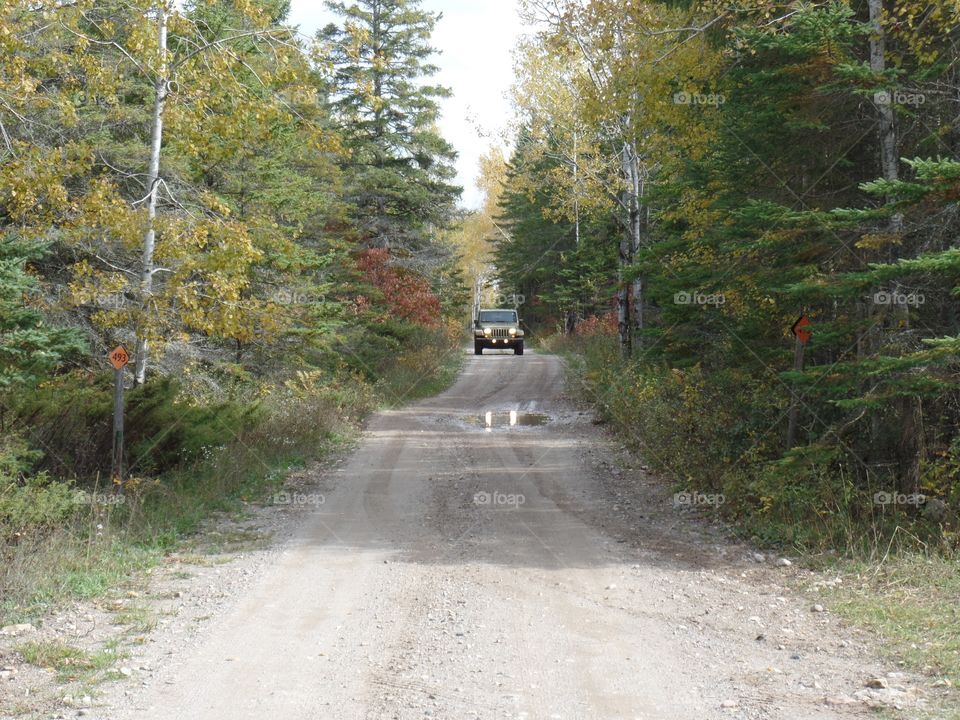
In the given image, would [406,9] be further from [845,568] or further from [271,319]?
[845,568]

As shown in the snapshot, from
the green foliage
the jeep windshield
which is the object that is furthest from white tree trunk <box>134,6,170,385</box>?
the jeep windshield

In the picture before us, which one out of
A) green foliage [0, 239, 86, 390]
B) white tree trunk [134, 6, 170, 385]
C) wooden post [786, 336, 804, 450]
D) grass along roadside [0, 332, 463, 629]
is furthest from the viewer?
white tree trunk [134, 6, 170, 385]

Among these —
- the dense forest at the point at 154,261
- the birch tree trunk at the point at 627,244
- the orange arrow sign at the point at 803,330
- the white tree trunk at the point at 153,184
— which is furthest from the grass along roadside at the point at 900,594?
the birch tree trunk at the point at 627,244

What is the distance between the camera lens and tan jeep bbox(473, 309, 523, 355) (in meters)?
45.9

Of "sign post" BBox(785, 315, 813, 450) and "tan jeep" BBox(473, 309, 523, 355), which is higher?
"tan jeep" BBox(473, 309, 523, 355)

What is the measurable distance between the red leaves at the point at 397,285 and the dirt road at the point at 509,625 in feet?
57.3

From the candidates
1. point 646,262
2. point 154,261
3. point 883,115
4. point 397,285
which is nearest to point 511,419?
point 646,262

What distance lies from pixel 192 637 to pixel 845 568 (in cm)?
600

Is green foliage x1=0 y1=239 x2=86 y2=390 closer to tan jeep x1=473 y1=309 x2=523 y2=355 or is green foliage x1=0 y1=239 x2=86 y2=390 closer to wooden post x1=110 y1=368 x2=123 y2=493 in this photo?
wooden post x1=110 y1=368 x2=123 y2=493

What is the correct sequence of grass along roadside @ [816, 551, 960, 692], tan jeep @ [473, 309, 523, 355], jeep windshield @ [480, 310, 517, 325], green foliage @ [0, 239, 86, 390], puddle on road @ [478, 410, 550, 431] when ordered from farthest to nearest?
jeep windshield @ [480, 310, 517, 325] < tan jeep @ [473, 309, 523, 355] < puddle on road @ [478, 410, 550, 431] < green foliage @ [0, 239, 86, 390] < grass along roadside @ [816, 551, 960, 692]

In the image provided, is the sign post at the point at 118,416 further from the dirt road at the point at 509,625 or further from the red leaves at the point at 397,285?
the red leaves at the point at 397,285

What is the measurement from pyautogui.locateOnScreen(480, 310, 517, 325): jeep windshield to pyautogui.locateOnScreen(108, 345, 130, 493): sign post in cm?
3536

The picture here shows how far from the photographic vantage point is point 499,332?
45.9 m

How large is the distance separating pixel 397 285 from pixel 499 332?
15493mm
